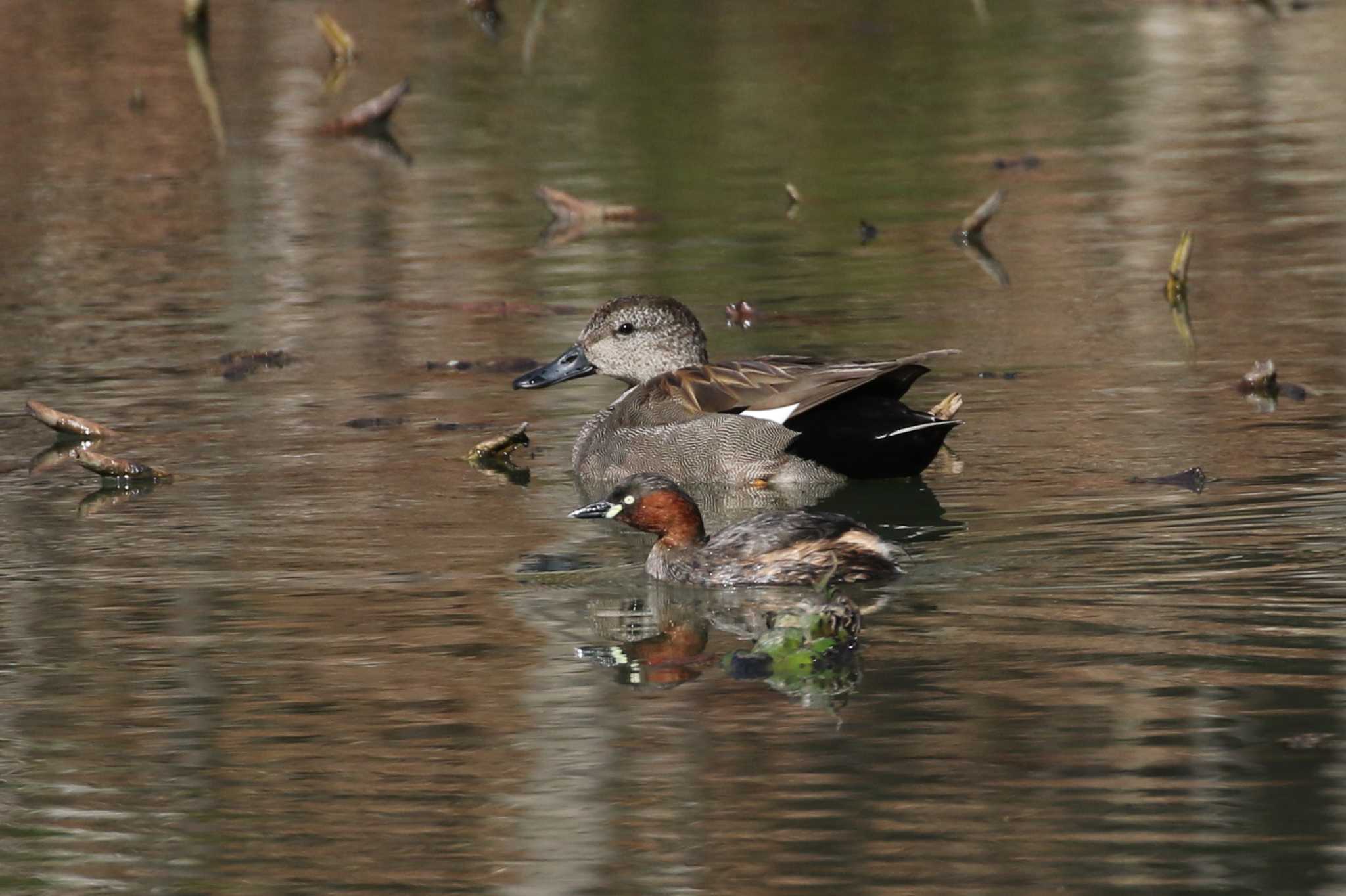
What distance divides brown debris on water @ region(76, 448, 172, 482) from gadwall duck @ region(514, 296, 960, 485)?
1.70m

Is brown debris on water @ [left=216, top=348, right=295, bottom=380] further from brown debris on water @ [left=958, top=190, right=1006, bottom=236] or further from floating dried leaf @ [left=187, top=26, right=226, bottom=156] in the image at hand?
floating dried leaf @ [left=187, top=26, right=226, bottom=156]

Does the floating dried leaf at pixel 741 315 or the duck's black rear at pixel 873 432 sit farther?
the floating dried leaf at pixel 741 315

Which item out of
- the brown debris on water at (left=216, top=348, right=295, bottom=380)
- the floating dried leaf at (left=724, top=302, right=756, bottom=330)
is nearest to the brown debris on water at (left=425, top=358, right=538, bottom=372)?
the brown debris on water at (left=216, top=348, right=295, bottom=380)

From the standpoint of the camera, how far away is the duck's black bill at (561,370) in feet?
37.8

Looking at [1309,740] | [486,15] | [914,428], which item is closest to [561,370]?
[914,428]

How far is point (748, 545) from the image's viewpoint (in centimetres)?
843

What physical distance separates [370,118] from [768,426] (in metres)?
10.6

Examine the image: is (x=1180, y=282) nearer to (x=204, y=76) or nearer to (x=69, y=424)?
(x=69, y=424)

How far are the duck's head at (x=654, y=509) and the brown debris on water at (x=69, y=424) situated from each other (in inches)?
115

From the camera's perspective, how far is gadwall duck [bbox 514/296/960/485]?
976 cm

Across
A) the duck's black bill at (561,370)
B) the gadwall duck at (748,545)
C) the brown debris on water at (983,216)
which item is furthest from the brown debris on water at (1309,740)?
the brown debris on water at (983,216)

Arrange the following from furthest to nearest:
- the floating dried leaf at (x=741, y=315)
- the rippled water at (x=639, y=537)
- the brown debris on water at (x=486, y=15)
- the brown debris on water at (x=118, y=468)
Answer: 1. the brown debris on water at (x=486, y=15)
2. the floating dried leaf at (x=741, y=315)
3. the brown debris on water at (x=118, y=468)
4. the rippled water at (x=639, y=537)

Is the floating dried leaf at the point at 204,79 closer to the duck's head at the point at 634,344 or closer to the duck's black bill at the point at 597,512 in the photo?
the duck's head at the point at 634,344

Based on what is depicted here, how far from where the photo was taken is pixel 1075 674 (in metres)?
6.93
